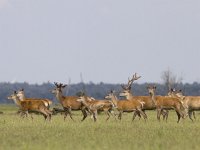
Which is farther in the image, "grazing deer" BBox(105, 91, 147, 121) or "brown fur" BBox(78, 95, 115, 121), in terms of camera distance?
"brown fur" BBox(78, 95, 115, 121)

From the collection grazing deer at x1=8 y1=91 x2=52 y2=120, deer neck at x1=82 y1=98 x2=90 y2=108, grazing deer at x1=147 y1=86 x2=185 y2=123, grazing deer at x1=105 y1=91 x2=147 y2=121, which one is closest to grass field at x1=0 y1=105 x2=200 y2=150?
grazing deer at x1=147 y1=86 x2=185 y2=123

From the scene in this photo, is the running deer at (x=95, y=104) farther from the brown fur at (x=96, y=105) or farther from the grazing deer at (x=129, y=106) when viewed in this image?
the grazing deer at (x=129, y=106)

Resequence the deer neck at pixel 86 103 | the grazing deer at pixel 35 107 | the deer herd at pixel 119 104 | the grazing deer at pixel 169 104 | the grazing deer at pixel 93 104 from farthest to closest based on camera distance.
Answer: the deer neck at pixel 86 103, the grazing deer at pixel 93 104, the grazing deer at pixel 35 107, the deer herd at pixel 119 104, the grazing deer at pixel 169 104

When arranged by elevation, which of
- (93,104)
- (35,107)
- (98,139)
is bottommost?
(98,139)

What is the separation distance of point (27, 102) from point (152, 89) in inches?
236

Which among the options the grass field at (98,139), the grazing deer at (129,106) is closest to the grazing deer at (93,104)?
the grazing deer at (129,106)

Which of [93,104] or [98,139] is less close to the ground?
[93,104]

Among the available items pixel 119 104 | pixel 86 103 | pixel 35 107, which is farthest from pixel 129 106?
pixel 35 107

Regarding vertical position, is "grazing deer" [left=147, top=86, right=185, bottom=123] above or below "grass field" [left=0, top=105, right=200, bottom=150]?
above

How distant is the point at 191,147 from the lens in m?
16.8

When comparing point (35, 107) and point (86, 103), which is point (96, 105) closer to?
point (86, 103)

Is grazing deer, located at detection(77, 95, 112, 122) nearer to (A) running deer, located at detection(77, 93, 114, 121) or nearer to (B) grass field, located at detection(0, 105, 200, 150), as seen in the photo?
(A) running deer, located at detection(77, 93, 114, 121)

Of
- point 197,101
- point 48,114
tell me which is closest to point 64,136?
point 48,114

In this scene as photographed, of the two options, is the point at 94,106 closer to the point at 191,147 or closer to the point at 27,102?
the point at 27,102
